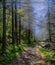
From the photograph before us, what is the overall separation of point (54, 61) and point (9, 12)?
1198 centimetres

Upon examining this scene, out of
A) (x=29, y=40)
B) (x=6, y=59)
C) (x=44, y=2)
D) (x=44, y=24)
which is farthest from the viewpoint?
(x=29, y=40)

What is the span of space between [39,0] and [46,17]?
92.1 inches

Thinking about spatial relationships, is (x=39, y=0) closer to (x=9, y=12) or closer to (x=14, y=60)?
(x=9, y=12)

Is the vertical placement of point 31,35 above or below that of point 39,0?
below

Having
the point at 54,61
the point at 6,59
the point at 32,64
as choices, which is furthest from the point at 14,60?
the point at 54,61

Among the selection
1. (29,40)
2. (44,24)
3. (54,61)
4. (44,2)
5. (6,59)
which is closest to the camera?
(54,61)

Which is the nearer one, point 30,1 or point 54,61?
point 54,61

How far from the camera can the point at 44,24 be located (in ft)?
73.2

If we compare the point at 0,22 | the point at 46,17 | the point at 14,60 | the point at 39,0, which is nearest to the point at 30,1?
the point at 39,0

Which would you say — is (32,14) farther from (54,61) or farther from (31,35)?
(54,61)

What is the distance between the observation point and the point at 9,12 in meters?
23.5

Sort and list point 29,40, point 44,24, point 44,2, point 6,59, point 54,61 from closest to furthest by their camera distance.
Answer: point 54,61 → point 6,59 → point 44,24 → point 44,2 → point 29,40

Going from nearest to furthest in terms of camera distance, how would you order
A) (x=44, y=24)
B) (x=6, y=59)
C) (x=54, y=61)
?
1. (x=54, y=61)
2. (x=6, y=59)
3. (x=44, y=24)

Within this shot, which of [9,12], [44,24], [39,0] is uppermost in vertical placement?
[39,0]
